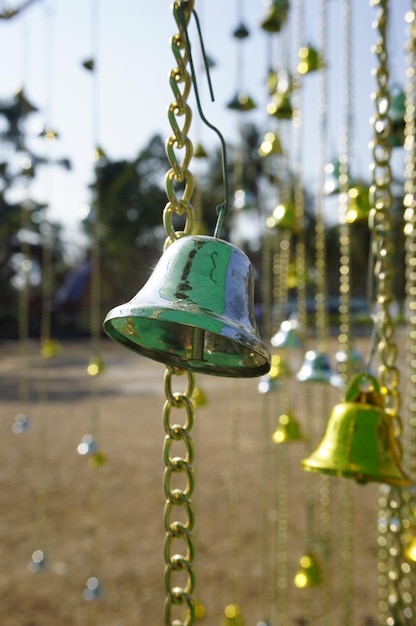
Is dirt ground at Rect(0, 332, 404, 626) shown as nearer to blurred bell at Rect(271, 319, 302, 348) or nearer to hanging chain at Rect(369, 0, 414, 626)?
blurred bell at Rect(271, 319, 302, 348)

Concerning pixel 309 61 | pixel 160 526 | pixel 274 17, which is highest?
pixel 274 17

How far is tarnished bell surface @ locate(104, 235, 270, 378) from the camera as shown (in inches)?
22.6

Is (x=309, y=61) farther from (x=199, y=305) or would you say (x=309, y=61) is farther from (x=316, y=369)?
(x=199, y=305)

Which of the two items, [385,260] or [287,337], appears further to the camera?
[287,337]

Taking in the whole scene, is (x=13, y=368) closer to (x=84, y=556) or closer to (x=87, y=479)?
(x=87, y=479)

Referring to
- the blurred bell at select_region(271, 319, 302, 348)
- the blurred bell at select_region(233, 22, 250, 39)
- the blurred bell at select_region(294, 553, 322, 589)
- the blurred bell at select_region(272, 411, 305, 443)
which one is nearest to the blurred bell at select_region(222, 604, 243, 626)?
the blurred bell at select_region(294, 553, 322, 589)

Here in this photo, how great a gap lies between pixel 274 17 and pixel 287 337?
84cm

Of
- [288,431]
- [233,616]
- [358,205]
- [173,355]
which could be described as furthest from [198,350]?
[233,616]

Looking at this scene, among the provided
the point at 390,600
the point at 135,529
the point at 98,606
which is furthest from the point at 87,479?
the point at 390,600

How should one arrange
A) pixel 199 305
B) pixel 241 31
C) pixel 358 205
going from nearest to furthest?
pixel 199 305
pixel 358 205
pixel 241 31

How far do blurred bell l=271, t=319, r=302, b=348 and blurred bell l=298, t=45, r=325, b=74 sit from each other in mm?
690

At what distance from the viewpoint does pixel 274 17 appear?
159cm

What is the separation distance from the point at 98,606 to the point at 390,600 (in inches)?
73.0

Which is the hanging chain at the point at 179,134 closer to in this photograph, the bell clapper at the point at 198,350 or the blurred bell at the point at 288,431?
the bell clapper at the point at 198,350
